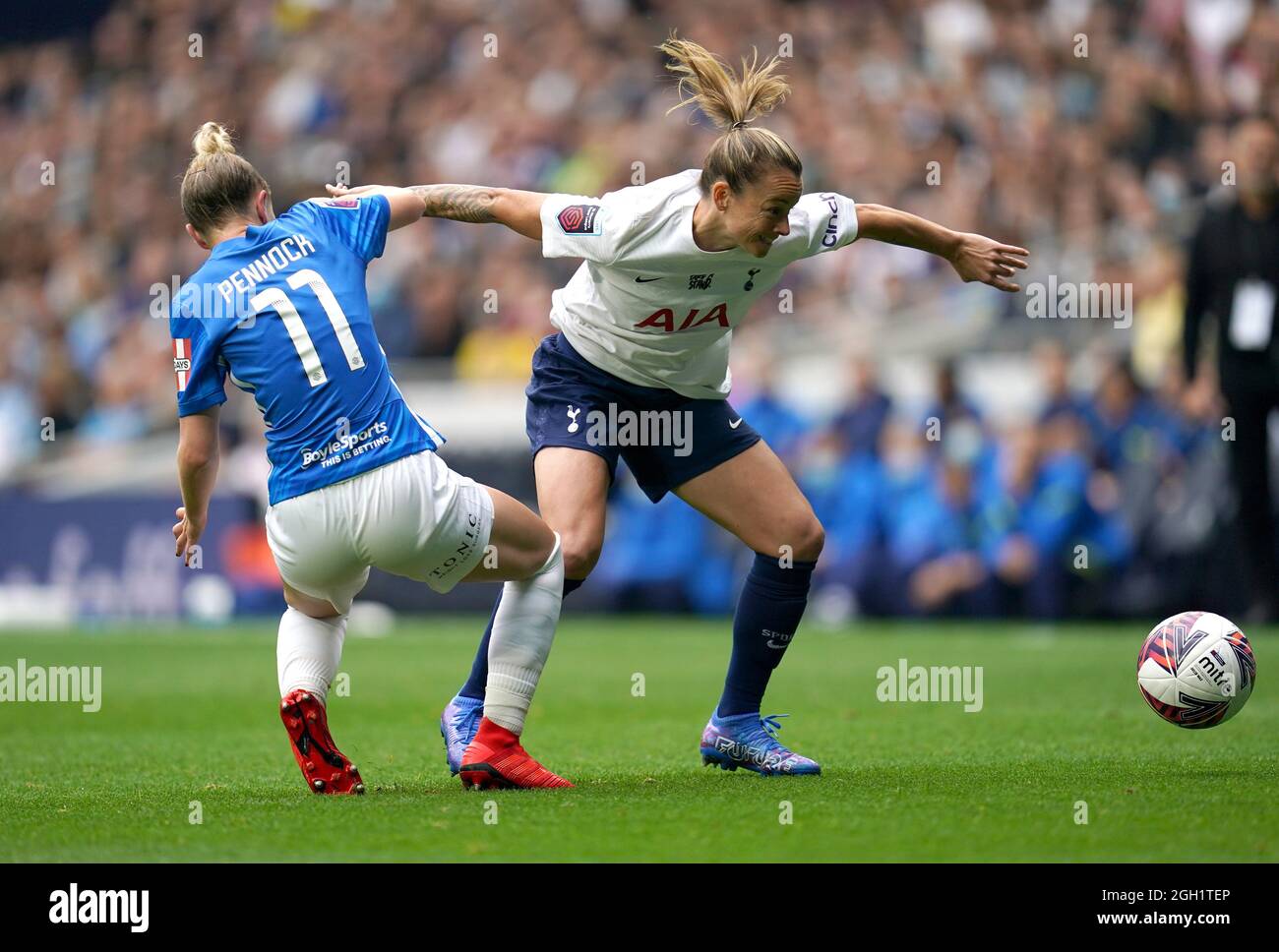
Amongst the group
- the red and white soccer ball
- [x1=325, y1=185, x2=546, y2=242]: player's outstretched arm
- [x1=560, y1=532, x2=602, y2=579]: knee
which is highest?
[x1=325, y1=185, x2=546, y2=242]: player's outstretched arm

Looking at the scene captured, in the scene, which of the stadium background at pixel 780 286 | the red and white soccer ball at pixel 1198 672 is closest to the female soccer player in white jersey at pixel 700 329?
the red and white soccer ball at pixel 1198 672

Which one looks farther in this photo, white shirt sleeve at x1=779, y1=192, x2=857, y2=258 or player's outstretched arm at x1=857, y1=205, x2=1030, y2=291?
player's outstretched arm at x1=857, y1=205, x2=1030, y2=291

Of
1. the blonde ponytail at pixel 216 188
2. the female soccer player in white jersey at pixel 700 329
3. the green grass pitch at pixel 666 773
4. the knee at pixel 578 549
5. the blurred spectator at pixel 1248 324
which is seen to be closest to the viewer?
the green grass pitch at pixel 666 773

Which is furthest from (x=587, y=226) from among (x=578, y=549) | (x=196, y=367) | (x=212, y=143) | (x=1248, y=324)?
(x=1248, y=324)

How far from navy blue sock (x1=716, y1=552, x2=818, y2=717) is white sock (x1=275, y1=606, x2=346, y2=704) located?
147 centimetres

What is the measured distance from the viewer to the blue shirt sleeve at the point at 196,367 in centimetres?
511

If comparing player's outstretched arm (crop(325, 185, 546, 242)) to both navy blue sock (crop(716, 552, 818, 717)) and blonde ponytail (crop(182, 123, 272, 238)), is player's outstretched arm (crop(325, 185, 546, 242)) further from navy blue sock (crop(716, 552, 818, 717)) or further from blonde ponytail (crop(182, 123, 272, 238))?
navy blue sock (crop(716, 552, 818, 717))

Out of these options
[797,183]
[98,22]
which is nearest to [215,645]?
[797,183]

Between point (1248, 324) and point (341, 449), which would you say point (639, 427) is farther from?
point (1248, 324)

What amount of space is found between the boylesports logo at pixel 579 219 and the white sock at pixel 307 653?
1.48m

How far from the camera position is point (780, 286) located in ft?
53.7

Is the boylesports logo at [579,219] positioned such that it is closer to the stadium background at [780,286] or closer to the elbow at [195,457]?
the elbow at [195,457]

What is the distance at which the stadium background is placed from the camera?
13469mm

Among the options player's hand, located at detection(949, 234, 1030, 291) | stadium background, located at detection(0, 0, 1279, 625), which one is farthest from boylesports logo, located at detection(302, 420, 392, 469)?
stadium background, located at detection(0, 0, 1279, 625)
